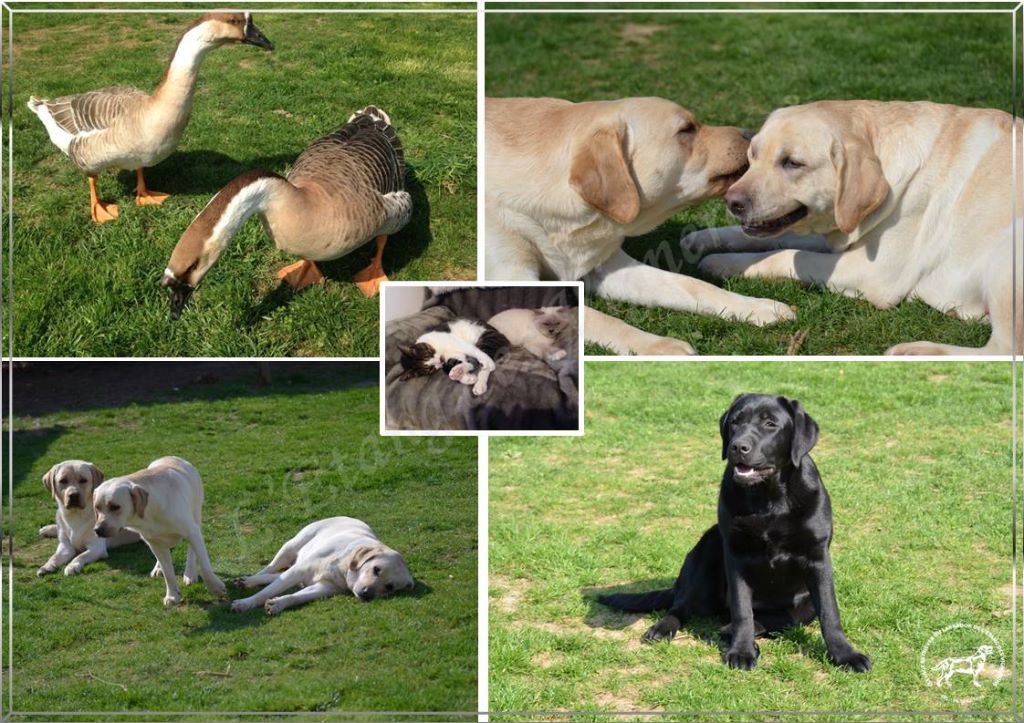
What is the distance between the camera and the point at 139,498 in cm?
491

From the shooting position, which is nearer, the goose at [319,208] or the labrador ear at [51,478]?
the goose at [319,208]

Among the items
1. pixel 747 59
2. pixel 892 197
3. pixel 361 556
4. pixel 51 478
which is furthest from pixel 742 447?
pixel 747 59

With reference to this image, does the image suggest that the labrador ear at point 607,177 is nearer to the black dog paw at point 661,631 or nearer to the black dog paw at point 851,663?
the black dog paw at point 661,631

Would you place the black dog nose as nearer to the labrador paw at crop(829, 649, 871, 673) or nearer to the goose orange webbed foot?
the labrador paw at crop(829, 649, 871, 673)

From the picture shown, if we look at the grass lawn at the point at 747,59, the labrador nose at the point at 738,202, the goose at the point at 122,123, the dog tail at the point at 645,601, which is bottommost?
the dog tail at the point at 645,601

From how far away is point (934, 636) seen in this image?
15.4 ft

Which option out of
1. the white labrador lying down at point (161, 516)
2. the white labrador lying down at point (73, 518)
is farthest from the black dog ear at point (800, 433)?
the white labrador lying down at point (73, 518)

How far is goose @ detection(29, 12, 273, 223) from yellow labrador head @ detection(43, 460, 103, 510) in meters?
1.09

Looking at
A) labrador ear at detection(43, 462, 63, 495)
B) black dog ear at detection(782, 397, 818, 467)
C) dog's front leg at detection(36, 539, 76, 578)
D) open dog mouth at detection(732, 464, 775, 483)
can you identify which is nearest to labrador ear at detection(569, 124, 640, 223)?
black dog ear at detection(782, 397, 818, 467)

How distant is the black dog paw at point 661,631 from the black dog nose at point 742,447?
0.78m

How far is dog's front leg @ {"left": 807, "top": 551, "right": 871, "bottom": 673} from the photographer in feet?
14.6

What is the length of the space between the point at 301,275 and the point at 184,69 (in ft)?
3.45

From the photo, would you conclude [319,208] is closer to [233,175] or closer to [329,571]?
[233,175]

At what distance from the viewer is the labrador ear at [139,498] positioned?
16.1 ft
